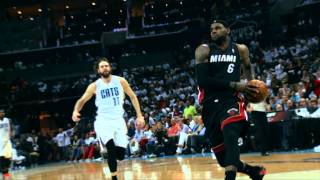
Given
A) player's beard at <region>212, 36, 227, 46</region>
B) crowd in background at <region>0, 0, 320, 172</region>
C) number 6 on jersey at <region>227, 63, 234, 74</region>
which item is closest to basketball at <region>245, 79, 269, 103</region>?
number 6 on jersey at <region>227, 63, 234, 74</region>

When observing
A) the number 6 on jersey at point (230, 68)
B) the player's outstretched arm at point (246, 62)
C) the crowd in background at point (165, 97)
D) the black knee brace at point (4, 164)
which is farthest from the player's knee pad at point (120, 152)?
the crowd in background at point (165, 97)

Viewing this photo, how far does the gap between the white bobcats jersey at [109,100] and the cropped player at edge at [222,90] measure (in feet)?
8.86

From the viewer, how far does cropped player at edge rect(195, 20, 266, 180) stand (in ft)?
22.8

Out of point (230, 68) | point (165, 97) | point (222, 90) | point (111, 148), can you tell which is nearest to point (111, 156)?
point (111, 148)

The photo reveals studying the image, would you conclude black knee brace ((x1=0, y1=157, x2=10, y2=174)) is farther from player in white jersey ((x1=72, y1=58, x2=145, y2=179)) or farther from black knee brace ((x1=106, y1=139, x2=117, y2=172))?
black knee brace ((x1=106, y1=139, x2=117, y2=172))

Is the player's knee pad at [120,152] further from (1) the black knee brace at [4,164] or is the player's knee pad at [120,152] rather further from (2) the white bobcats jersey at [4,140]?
(2) the white bobcats jersey at [4,140]

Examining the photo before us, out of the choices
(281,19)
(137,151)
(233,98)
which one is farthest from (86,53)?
(233,98)

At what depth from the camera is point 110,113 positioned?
31.7 feet

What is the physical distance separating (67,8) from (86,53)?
8652 mm

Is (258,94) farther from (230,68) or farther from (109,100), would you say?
(109,100)

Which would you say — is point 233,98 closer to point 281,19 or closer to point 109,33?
point 281,19

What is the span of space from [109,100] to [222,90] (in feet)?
10.2

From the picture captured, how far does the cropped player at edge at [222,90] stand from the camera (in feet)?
22.8

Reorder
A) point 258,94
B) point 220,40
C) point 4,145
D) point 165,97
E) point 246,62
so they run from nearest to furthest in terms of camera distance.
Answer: point 258,94 → point 220,40 → point 246,62 → point 4,145 → point 165,97
